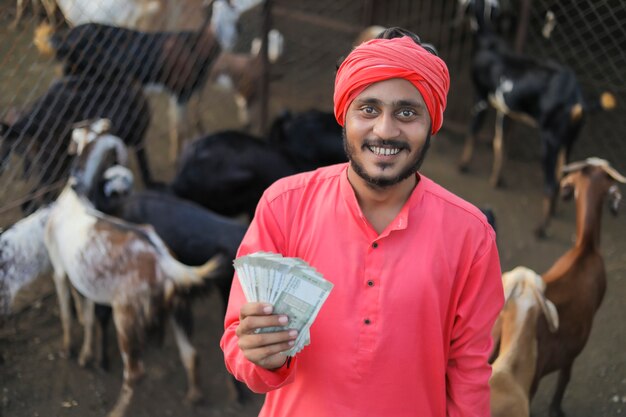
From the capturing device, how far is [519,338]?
3143 millimetres

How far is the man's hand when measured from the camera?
5.32 feet

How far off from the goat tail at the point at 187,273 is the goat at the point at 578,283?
1.79 meters

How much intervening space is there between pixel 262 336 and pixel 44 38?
4.19 meters

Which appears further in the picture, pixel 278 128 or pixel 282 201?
pixel 278 128

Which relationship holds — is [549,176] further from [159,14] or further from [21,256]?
[159,14]

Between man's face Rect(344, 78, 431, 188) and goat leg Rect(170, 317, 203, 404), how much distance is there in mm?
2394

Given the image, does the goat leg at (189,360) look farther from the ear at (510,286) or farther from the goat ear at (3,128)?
the goat ear at (3,128)

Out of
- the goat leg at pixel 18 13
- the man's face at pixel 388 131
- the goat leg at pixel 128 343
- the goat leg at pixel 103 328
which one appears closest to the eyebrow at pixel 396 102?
the man's face at pixel 388 131

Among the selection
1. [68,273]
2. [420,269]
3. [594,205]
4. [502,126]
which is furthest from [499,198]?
[420,269]

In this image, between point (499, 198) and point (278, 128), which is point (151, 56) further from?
point (499, 198)

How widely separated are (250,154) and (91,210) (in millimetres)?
1429

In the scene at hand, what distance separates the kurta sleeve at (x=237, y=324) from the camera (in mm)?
1745

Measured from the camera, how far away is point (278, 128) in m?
5.76

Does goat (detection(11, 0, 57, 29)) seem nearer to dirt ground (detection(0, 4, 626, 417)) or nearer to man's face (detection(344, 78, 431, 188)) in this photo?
dirt ground (detection(0, 4, 626, 417))
